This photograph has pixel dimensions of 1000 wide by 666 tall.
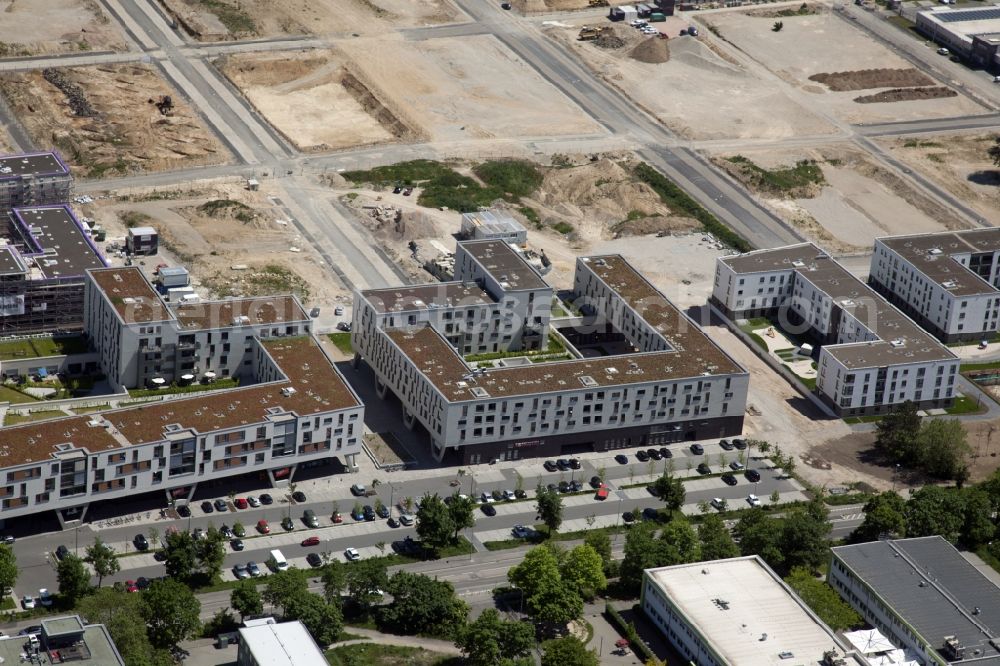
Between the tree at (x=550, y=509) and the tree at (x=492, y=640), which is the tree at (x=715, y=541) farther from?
the tree at (x=492, y=640)

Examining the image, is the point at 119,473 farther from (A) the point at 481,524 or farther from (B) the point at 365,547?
(A) the point at 481,524

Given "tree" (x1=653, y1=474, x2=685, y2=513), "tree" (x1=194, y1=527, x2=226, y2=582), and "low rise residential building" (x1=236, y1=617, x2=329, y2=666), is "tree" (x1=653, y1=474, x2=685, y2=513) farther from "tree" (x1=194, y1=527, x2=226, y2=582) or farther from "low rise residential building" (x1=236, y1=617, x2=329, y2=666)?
"tree" (x1=194, y1=527, x2=226, y2=582)

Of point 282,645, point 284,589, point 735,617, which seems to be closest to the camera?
point 282,645

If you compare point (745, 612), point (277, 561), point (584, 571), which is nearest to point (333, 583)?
point (277, 561)

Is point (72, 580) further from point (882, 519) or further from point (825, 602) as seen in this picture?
point (882, 519)

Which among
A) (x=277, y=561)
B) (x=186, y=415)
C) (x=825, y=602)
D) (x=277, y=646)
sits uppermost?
(x=186, y=415)

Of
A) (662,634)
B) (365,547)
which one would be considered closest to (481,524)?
A: (365,547)

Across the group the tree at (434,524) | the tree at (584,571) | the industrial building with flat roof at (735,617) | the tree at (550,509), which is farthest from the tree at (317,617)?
the industrial building with flat roof at (735,617)

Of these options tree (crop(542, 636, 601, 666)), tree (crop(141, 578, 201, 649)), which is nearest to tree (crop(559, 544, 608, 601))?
tree (crop(542, 636, 601, 666))
